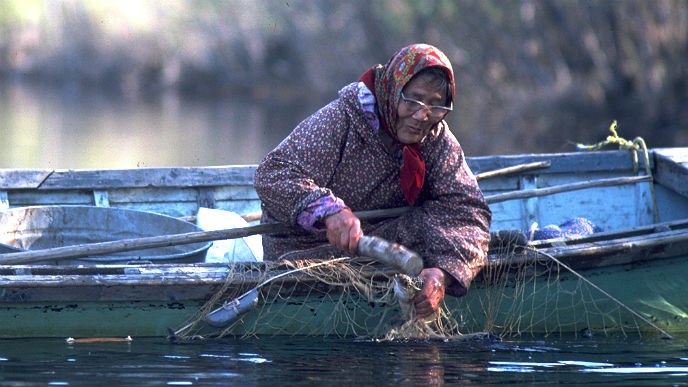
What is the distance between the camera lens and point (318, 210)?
14.9 ft

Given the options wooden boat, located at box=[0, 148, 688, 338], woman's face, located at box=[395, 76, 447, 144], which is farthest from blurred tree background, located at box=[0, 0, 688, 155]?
woman's face, located at box=[395, 76, 447, 144]

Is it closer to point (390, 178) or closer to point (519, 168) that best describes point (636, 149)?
point (519, 168)

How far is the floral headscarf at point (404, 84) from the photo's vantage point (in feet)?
14.9

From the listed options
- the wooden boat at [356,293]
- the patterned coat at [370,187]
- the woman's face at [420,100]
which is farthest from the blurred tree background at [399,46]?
the woman's face at [420,100]

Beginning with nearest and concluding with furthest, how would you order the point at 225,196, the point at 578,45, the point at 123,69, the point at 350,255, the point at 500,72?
the point at 350,255, the point at 225,196, the point at 578,45, the point at 500,72, the point at 123,69

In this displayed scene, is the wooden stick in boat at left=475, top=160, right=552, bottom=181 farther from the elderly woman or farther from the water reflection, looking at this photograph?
the water reflection

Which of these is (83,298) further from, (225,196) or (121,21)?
(121,21)

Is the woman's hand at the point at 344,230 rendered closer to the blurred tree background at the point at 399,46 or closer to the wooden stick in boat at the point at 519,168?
the wooden stick in boat at the point at 519,168

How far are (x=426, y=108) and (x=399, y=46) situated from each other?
15.3 metres

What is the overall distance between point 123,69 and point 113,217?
17.2 metres

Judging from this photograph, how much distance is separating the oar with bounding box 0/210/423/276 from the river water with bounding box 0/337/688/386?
1.13 ft

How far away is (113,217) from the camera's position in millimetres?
5871

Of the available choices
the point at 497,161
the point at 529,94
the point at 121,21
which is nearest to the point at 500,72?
the point at 529,94

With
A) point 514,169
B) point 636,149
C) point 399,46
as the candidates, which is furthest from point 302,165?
point 399,46
